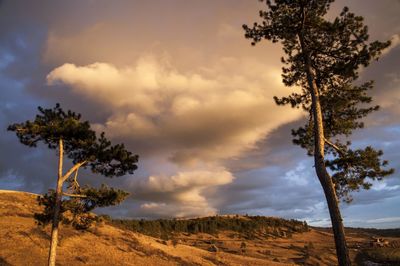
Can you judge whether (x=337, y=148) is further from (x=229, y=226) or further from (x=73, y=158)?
(x=229, y=226)

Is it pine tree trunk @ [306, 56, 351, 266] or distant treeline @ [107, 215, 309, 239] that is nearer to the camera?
pine tree trunk @ [306, 56, 351, 266]

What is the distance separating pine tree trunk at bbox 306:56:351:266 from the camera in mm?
16078

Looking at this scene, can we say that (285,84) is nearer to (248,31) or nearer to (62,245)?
(248,31)

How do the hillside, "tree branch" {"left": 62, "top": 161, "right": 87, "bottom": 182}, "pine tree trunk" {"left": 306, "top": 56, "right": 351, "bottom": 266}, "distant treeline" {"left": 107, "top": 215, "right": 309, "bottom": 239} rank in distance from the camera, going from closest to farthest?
1. "pine tree trunk" {"left": 306, "top": 56, "right": 351, "bottom": 266}
2. "tree branch" {"left": 62, "top": 161, "right": 87, "bottom": 182}
3. the hillside
4. "distant treeline" {"left": 107, "top": 215, "right": 309, "bottom": 239}

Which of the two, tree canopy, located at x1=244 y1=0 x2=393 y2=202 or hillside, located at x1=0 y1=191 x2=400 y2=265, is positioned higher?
tree canopy, located at x1=244 y1=0 x2=393 y2=202

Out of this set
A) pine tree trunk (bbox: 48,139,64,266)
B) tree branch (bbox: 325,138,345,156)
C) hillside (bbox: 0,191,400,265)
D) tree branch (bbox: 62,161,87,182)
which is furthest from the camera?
hillside (bbox: 0,191,400,265)

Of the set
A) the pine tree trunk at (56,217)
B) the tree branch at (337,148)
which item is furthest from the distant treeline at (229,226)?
the tree branch at (337,148)

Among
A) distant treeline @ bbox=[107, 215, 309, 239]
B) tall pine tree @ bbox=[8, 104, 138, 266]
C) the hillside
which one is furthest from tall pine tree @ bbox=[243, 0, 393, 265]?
distant treeline @ bbox=[107, 215, 309, 239]

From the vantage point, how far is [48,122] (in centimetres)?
2330

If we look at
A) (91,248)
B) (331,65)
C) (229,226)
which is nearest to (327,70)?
(331,65)

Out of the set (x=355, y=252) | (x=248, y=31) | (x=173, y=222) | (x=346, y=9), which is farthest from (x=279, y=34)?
(x=173, y=222)

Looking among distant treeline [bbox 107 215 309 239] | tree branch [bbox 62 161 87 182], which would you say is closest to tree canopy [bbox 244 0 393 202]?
tree branch [bbox 62 161 87 182]

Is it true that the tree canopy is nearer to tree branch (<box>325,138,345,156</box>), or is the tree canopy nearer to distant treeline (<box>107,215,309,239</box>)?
tree branch (<box>325,138,345,156</box>)

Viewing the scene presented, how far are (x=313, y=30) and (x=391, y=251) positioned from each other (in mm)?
51033
